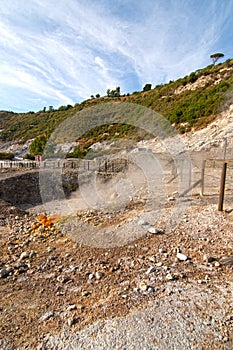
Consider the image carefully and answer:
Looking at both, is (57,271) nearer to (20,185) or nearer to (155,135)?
(20,185)

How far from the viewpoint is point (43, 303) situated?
2.61 meters

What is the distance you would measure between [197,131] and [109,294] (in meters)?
16.5

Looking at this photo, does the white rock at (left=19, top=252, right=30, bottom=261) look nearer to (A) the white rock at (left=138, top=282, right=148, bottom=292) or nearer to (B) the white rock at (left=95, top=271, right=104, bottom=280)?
(B) the white rock at (left=95, top=271, right=104, bottom=280)

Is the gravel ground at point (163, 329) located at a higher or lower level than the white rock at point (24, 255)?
higher

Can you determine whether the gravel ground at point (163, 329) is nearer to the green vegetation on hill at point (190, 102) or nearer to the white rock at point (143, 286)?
the white rock at point (143, 286)

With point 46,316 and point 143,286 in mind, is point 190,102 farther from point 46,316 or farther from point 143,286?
point 46,316

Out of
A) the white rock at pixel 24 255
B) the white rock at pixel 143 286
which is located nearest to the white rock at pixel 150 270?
the white rock at pixel 143 286

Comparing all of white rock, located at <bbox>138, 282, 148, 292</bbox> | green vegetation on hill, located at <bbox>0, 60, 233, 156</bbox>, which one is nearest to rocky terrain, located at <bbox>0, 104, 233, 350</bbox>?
white rock, located at <bbox>138, 282, 148, 292</bbox>

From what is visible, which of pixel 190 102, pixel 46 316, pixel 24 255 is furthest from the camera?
pixel 190 102

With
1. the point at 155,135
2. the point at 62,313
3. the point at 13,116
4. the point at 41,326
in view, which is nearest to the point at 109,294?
the point at 62,313

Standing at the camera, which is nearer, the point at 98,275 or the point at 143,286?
the point at 143,286

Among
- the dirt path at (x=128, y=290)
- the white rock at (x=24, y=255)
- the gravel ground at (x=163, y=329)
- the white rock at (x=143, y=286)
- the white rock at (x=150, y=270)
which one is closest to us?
the gravel ground at (x=163, y=329)

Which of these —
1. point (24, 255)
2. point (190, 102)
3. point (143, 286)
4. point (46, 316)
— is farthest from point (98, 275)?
point (190, 102)

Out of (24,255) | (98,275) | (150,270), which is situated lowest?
(24,255)
